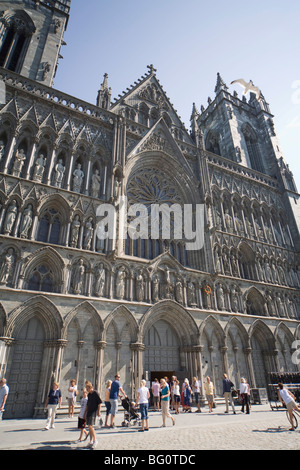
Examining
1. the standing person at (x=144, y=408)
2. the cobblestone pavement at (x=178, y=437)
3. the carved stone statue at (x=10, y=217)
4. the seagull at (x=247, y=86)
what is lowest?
the cobblestone pavement at (x=178, y=437)

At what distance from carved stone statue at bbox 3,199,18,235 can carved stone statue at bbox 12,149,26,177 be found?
5.56 ft

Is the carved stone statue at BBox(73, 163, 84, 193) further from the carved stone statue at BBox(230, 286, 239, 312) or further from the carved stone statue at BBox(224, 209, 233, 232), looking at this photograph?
the carved stone statue at BBox(230, 286, 239, 312)

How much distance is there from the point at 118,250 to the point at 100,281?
197 cm

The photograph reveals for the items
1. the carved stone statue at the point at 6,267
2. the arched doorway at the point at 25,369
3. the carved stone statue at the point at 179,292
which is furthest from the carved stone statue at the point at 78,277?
the carved stone statue at the point at 179,292

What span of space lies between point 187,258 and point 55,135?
10672mm

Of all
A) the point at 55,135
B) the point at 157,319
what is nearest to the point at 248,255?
the point at 157,319

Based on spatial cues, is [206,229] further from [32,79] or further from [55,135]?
[32,79]

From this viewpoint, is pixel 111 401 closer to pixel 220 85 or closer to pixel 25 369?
pixel 25 369

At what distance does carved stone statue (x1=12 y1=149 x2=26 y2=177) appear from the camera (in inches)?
560

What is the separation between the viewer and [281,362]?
59.8 ft

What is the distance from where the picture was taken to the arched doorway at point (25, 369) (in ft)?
Answer: 36.2

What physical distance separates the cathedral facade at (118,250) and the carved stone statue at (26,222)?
53 mm

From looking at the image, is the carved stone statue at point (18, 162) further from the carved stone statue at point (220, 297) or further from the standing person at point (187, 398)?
the carved stone statue at point (220, 297)

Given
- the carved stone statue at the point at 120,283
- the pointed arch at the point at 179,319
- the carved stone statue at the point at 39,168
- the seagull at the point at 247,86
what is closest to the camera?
the carved stone statue at the point at 120,283
